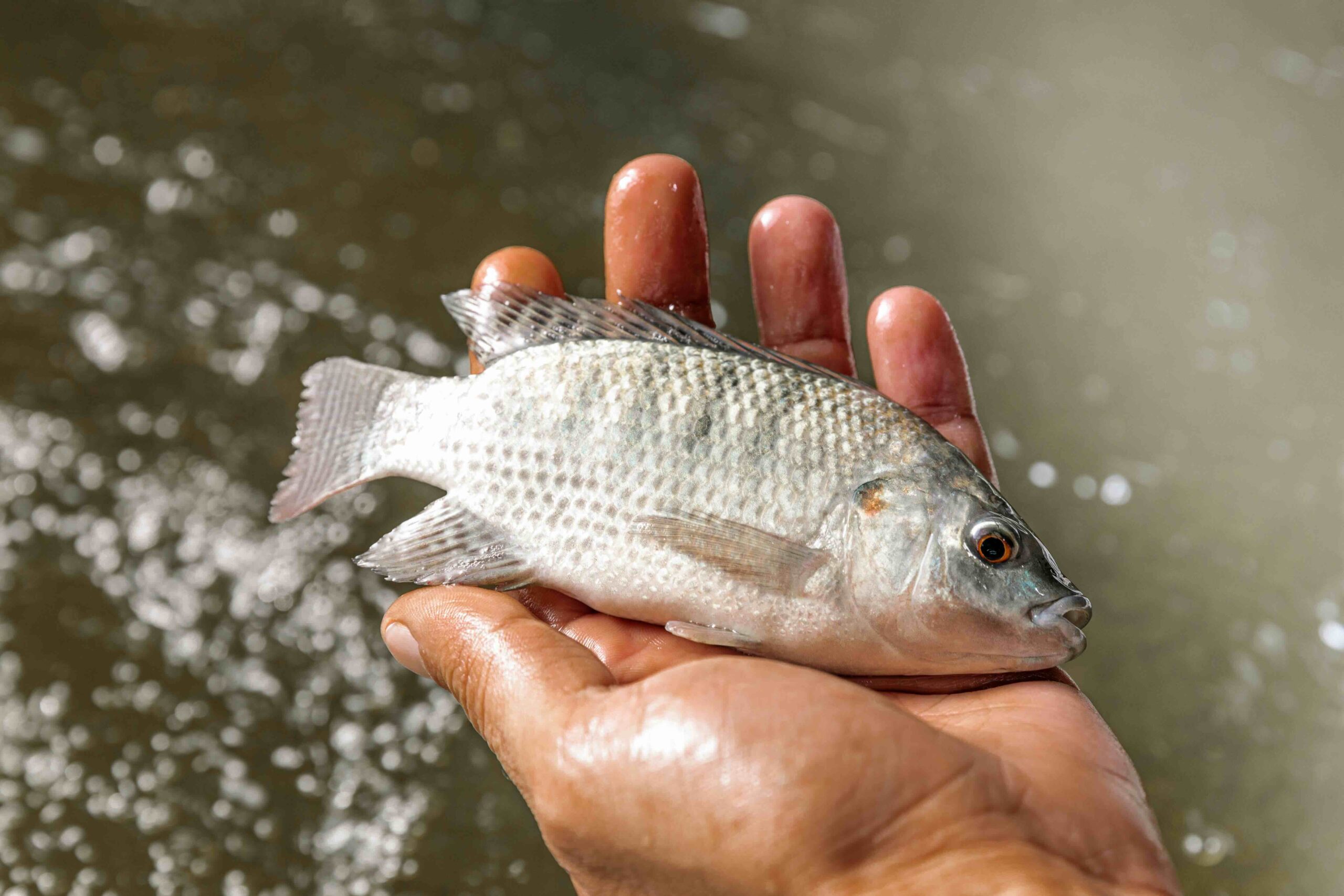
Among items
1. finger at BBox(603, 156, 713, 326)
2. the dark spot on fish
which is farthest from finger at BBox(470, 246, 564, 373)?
the dark spot on fish

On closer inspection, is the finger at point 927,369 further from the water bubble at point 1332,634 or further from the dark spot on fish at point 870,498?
the water bubble at point 1332,634

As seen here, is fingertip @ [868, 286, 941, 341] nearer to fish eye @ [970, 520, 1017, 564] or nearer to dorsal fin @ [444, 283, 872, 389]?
dorsal fin @ [444, 283, 872, 389]

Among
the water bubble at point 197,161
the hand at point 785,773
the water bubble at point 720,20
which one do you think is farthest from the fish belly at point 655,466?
the water bubble at point 720,20

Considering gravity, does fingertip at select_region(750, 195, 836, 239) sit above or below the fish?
above

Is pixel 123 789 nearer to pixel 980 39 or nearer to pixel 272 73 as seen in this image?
pixel 272 73

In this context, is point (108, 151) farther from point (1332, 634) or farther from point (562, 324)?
point (1332, 634)

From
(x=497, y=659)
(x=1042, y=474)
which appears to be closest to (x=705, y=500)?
(x=497, y=659)
